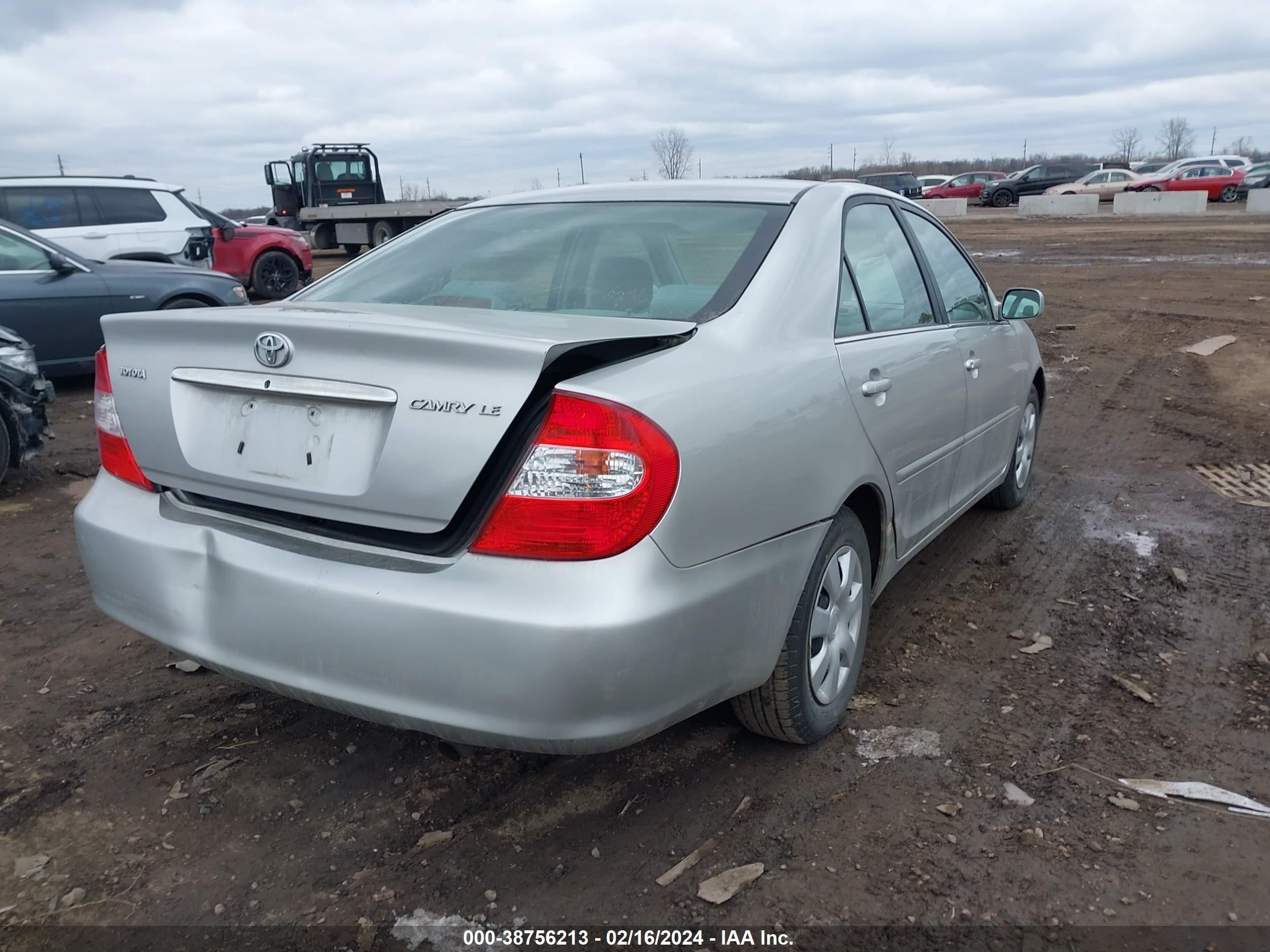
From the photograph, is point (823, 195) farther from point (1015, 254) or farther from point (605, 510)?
point (1015, 254)

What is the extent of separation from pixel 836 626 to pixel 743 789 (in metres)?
0.54

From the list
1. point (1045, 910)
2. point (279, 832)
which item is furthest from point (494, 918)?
point (1045, 910)

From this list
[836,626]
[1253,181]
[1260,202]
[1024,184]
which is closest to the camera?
[836,626]

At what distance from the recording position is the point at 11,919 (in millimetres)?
2234

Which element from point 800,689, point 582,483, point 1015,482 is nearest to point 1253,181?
point 1015,482

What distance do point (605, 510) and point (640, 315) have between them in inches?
31.7

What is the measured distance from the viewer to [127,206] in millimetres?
11516

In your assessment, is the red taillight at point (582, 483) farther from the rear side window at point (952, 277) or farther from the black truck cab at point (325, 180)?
the black truck cab at point (325, 180)

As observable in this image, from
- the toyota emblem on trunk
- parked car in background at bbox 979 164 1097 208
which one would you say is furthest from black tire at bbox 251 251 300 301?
parked car in background at bbox 979 164 1097 208

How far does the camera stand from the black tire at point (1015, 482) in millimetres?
4988

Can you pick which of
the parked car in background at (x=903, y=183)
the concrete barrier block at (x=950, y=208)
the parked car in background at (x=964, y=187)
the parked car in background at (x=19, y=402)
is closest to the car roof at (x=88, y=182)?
the parked car in background at (x=19, y=402)

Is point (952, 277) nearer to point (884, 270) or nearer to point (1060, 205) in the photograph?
point (884, 270)

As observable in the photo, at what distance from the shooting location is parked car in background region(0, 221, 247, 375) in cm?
767

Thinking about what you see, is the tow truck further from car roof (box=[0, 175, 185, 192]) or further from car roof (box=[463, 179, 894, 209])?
car roof (box=[463, 179, 894, 209])
